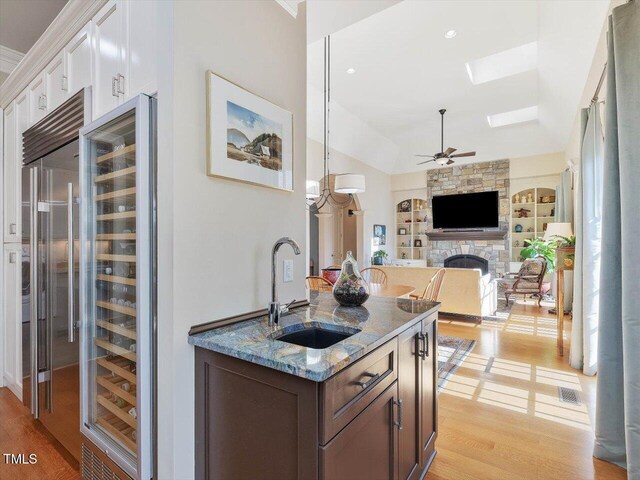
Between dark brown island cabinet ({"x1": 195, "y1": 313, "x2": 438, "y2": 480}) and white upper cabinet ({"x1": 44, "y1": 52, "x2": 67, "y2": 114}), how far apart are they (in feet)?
6.22

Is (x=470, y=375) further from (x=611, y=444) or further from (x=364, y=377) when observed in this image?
(x=364, y=377)

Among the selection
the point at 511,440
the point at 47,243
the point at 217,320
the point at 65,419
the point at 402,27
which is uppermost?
the point at 402,27

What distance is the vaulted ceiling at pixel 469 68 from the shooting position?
3.54m

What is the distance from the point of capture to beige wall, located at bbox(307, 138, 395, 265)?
6.05m

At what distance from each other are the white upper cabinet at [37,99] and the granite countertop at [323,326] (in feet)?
7.07

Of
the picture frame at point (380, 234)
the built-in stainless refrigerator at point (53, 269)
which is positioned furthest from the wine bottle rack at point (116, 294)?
the picture frame at point (380, 234)

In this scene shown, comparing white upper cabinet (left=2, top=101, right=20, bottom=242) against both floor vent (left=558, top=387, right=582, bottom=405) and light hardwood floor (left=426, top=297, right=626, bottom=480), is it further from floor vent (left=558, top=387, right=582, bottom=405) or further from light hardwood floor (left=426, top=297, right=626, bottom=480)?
Result: floor vent (left=558, top=387, right=582, bottom=405)

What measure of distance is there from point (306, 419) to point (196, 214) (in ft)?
2.85

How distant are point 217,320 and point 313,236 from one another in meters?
9.18

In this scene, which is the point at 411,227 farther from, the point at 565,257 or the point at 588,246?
the point at 588,246

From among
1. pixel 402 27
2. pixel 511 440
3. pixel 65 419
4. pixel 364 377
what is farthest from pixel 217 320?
pixel 402 27

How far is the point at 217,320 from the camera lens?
4.71 ft

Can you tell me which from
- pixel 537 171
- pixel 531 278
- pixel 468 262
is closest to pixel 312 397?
pixel 531 278

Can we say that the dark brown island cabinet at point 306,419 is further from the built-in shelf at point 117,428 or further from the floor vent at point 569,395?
the floor vent at point 569,395
